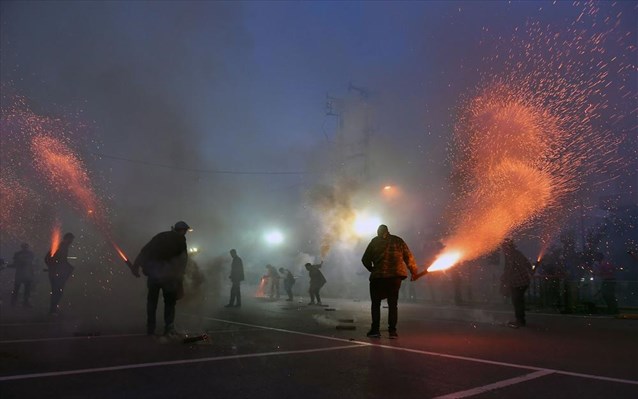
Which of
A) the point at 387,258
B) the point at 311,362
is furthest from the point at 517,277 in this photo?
the point at 311,362

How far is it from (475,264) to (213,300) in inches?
342

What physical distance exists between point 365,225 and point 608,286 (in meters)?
12.1

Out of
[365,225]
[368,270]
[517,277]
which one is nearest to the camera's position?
[368,270]

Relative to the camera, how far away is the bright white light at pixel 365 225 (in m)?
22.8

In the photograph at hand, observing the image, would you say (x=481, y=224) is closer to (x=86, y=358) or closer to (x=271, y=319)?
(x=271, y=319)

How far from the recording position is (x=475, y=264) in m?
16.6

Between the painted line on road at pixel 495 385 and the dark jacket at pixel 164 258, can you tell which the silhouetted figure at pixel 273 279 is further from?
the painted line on road at pixel 495 385

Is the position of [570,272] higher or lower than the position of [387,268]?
higher

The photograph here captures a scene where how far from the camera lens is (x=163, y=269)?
7082 millimetres

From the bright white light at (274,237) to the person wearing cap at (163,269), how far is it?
17.0 metres

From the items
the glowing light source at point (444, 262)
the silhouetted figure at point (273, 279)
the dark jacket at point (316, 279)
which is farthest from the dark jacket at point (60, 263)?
the silhouetted figure at point (273, 279)

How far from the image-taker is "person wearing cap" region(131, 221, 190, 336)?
22.8 feet

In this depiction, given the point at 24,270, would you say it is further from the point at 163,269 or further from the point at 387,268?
the point at 387,268

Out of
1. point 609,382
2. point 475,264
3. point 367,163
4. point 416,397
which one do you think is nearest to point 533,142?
point 475,264
